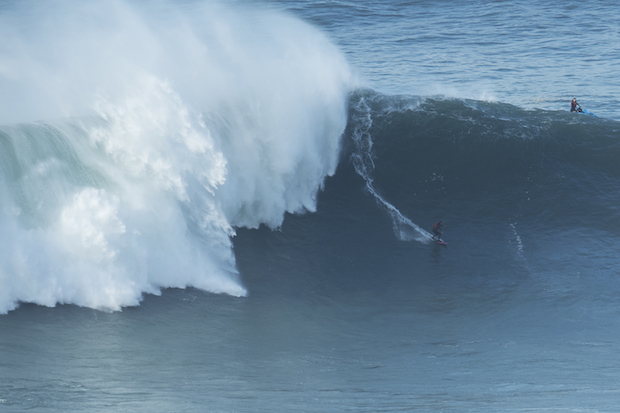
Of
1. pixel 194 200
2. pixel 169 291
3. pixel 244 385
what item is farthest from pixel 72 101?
pixel 244 385

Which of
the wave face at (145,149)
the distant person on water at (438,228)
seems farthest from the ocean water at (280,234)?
the distant person on water at (438,228)

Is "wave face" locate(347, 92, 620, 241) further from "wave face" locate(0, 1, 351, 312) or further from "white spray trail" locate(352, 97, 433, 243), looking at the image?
"wave face" locate(0, 1, 351, 312)

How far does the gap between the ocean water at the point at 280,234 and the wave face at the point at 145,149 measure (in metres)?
0.06

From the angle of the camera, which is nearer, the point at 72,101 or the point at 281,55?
the point at 72,101

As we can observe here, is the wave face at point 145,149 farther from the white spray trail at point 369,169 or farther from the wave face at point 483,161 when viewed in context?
the wave face at point 483,161

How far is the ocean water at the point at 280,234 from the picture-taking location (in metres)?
11.4

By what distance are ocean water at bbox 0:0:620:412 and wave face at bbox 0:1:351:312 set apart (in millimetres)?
58

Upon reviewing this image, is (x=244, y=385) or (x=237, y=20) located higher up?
(x=237, y=20)

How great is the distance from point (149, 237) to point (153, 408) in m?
5.82

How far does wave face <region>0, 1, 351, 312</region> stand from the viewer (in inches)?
546

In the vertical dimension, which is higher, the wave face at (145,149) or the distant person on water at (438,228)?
the wave face at (145,149)

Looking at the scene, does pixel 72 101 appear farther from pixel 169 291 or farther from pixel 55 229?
pixel 169 291

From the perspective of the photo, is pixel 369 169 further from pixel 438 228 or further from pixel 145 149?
pixel 145 149

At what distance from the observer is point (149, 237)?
15.0 metres
